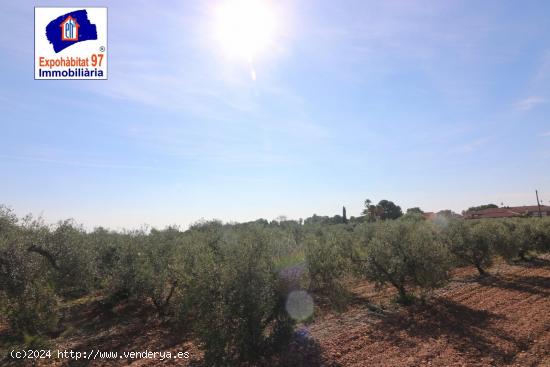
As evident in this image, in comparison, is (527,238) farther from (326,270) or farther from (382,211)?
(382,211)

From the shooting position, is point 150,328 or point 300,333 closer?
point 300,333

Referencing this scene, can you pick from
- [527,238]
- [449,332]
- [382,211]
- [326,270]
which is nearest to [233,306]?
[326,270]

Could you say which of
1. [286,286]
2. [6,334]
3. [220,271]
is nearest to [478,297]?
[286,286]

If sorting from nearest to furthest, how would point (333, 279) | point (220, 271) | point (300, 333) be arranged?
point (220, 271) → point (300, 333) → point (333, 279)

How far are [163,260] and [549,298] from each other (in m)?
20.4

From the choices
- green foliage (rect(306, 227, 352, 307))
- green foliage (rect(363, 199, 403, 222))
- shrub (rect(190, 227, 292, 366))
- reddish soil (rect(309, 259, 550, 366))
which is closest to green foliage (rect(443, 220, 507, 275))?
reddish soil (rect(309, 259, 550, 366))

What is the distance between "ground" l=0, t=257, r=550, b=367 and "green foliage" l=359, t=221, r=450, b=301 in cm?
127

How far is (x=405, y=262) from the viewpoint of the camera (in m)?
16.9

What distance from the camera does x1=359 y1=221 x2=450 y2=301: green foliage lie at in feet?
54.6

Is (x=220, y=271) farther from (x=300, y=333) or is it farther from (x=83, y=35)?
(x=83, y=35)

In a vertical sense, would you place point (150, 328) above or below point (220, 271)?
below

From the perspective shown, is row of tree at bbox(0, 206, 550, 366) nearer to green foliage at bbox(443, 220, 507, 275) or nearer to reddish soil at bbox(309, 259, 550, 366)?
reddish soil at bbox(309, 259, 550, 366)

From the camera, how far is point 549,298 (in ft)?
55.8

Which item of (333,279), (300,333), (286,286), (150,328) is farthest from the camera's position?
(333,279)
